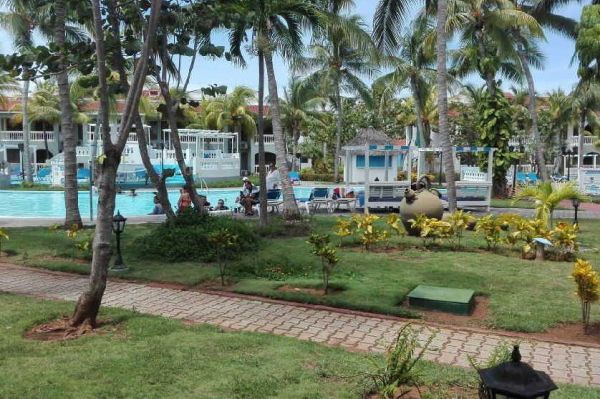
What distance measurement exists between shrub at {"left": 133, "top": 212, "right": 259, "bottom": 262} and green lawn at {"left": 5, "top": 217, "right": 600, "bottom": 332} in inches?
9.3

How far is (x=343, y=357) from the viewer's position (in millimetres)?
5285

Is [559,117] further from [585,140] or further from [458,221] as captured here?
[458,221]

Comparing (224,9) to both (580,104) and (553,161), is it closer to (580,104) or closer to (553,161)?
(580,104)

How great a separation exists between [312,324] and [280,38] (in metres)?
9.38

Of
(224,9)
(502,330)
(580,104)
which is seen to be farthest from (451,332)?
(580,104)

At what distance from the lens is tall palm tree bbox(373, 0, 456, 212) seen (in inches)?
588

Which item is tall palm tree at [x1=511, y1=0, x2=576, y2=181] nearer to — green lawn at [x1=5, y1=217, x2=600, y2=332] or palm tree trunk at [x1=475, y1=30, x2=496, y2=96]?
palm tree trunk at [x1=475, y1=30, x2=496, y2=96]

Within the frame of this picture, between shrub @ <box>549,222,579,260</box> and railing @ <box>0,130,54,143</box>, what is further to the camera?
railing @ <box>0,130,54,143</box>

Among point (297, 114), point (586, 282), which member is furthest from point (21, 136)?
point (586, 282)

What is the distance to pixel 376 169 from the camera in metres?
25.1

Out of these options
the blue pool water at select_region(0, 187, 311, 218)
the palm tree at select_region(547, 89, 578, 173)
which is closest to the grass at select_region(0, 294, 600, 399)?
the blue pool water at select_region(0, 187, 311, 218)

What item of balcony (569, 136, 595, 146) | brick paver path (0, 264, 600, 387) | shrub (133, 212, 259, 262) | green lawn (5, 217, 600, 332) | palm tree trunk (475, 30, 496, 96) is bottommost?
brick paver path (0, 264, 600, 387)

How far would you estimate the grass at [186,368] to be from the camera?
14.4 ft

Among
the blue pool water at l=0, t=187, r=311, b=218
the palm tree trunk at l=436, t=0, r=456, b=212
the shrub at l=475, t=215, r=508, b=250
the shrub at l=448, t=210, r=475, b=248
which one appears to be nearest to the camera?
the shrub at l=475, t=215, r=508, b=250
